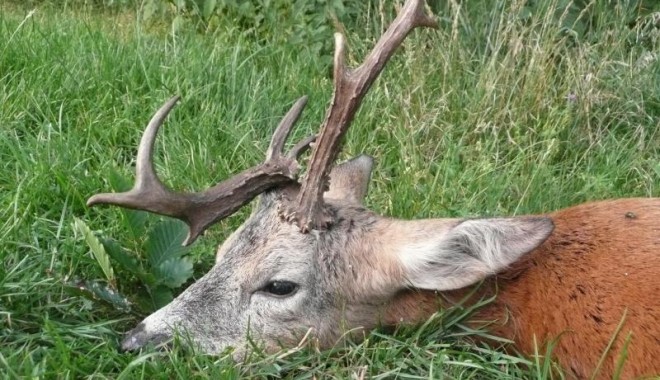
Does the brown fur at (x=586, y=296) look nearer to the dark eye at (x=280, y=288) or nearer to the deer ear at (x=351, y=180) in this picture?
the dark eye at (x=280, y=288)

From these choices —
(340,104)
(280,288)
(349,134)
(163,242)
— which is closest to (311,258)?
(280,288)

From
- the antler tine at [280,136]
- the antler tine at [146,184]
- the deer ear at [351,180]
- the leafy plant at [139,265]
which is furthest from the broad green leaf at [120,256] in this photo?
the deer ear at [351,180]

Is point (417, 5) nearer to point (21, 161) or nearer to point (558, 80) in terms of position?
point (21, 161)

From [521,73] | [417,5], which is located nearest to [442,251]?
[417,5]

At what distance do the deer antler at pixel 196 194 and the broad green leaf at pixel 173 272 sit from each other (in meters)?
0.35

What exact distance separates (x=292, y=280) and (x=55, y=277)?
1037mm

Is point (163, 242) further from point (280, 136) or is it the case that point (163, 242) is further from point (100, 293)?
point (280, 136)

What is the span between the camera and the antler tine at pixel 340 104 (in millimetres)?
3594

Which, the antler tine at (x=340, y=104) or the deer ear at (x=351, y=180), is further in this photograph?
the deer ear at (x=351, y=180)

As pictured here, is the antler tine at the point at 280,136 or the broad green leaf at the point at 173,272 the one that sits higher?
the antler tine at the point at 280,136

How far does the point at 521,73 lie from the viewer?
6.10 meters

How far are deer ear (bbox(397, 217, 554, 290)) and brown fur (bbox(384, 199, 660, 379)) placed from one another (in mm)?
147

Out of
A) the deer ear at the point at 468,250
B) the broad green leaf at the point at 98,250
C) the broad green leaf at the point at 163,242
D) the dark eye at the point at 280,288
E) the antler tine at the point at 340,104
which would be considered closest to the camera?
the deer ear at the point at 468,250

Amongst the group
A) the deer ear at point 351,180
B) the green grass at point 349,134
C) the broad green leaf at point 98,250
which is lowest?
the green grass at point 349,134
